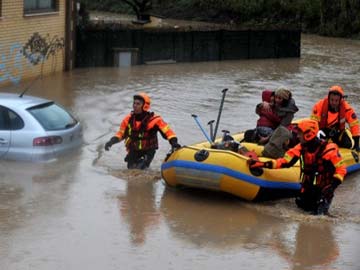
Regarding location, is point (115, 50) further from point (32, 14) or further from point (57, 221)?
point (57, 221)

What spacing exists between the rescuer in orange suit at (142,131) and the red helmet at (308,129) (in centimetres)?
240

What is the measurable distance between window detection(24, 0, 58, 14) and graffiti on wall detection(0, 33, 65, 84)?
2.47ft

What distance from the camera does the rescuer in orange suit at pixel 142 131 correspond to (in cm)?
1349

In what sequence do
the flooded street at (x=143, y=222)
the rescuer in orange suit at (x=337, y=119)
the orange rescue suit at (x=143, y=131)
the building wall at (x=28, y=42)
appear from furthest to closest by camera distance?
the building wall at (x=28, y=42) → the rescuer in orange suit at (x=337, y=119) → the orange rescue suit at (x=143, y=131) → the flooded street at (x=143, y=222)

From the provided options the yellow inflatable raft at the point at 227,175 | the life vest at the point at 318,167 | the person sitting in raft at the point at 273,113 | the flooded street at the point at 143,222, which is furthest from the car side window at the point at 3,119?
the life vest at the point at 318,167

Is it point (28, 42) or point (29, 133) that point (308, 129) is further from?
point (28, 42)

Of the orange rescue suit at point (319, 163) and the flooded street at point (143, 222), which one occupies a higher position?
the orange rescue suit at point (319, 163)

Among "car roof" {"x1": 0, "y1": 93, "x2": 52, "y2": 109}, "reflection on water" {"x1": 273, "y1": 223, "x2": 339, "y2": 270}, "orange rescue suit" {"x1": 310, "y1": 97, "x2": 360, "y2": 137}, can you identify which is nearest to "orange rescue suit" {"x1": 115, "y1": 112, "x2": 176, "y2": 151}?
"car roof" {"x1": 0, "y1": 93, "x2": 52, "y2": 109}

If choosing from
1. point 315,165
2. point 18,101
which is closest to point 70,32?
point 18,101

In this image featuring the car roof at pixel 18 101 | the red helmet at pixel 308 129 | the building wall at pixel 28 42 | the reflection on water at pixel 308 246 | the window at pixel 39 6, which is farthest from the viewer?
the window at pixel 39 6

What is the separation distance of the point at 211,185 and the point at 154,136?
1.91 m

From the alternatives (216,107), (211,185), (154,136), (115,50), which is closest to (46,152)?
(154,136)

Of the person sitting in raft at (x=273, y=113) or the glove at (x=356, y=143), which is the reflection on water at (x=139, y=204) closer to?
the person sitting in raft at (x=273, y=113)

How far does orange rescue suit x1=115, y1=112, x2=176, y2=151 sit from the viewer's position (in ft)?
44.6
